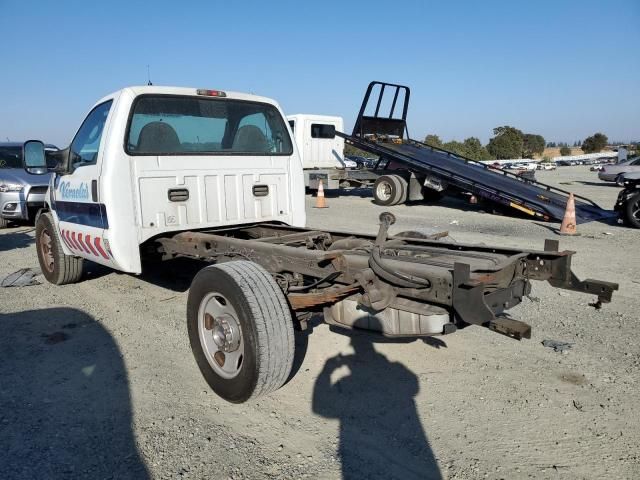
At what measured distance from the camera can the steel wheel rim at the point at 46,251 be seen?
19.6 feet

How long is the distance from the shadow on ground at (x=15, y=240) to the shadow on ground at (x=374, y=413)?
7.52 meters

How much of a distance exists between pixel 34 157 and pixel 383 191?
1116 cm

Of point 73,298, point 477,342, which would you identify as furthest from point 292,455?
point 73,298

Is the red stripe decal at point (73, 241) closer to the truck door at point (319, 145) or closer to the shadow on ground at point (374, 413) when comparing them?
the shadow on ground at point (374, 413)

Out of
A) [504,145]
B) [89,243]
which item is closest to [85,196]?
[89,243]

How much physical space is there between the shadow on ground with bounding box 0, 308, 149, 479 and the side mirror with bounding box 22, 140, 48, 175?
5.50 ft

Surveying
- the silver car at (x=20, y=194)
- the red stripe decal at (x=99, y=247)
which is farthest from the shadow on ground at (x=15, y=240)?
the red stripe decal at (x=99, y=247)

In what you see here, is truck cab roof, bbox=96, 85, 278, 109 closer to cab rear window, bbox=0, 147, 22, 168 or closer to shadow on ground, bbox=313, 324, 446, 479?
shadow on ground, bbox=313, 324, 446, 479

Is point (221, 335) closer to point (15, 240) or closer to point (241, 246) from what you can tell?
point (241, 246)

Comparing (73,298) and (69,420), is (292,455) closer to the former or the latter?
(69,420)

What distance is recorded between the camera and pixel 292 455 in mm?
2678

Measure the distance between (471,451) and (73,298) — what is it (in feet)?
15.1

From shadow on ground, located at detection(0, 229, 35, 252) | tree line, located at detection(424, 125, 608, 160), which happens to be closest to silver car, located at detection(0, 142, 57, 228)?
shadow on ground, located at detection(0, 229, 35, 252)

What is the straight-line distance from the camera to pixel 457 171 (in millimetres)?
12852
